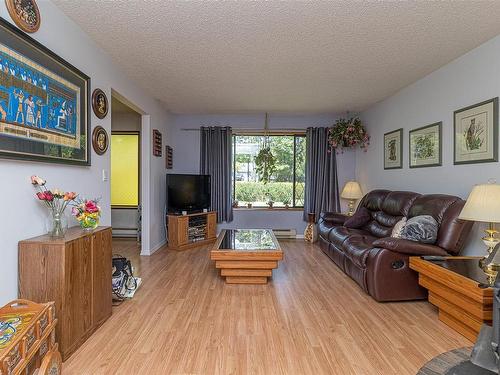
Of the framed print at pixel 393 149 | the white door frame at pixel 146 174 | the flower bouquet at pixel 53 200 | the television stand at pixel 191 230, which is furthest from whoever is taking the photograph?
the television stand at pixel 191 230

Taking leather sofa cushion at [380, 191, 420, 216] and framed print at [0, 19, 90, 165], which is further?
leather sofa cushion at [380, 191, 420, 216]

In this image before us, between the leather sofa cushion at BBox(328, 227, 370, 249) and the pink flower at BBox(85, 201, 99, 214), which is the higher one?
the pink flower at BBox(85, 201, 99, 214)

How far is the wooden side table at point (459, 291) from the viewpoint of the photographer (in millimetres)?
2045

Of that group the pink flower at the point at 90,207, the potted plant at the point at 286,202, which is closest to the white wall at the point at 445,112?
the potted plant at the point at 286,202

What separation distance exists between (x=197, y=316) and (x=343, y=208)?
4.31 meters

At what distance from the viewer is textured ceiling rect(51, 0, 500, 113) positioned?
2283 mm

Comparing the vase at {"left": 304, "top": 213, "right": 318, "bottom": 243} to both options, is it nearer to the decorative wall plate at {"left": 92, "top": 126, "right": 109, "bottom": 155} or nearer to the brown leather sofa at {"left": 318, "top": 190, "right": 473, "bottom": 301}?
the brown leather sofa at {"left": 318, "top": 190, "right": 473, "bottom": 301}

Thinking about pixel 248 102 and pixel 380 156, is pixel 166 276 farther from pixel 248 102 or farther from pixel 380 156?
pixel 380 156

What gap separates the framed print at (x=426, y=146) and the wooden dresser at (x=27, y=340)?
13.3 ft

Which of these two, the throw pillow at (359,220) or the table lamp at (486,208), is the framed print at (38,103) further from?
the throw pillow at (359,220)

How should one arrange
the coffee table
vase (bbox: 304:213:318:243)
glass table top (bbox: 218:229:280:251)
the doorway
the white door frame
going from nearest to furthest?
the coffee table, glass table top (bbox: 218:229:280:251), the white door frame, vase (bbox: 304:213:318:243), the doorway

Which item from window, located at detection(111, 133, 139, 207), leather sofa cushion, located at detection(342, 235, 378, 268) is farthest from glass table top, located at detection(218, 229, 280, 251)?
window, located at detection(111, 133, 139, 207)

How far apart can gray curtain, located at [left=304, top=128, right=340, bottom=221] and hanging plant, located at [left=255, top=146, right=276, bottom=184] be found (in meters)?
0.76

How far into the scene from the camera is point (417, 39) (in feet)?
9.03
